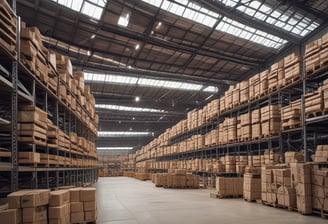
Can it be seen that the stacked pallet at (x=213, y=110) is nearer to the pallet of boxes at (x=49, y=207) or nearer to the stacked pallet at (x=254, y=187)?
the stacked pallet at (x=254, y=187)

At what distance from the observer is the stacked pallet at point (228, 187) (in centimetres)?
1373

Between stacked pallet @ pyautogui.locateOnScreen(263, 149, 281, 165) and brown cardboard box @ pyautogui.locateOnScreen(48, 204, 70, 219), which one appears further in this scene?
stacked pallet @ pyautogui.locateOnScreen(263, 149, 281, 165)

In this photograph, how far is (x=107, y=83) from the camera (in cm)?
2603

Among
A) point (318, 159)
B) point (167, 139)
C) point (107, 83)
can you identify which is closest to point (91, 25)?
point (107, 83)

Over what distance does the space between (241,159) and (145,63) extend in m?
11.0

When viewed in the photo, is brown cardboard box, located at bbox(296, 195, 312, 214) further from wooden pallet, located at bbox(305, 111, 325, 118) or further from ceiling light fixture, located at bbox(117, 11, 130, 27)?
ceiling light fixture, located at bbox(117, 11, 130, 27)

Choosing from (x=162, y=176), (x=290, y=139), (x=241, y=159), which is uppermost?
(x=290, y=139)

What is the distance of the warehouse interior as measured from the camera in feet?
25.5

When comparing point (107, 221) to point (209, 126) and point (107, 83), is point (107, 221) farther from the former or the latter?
point (107, 83)

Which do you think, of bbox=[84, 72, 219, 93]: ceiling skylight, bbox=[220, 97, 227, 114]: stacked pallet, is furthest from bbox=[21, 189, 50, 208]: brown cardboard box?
bbox=[84, 72, 219, 93]: ceiling skylight

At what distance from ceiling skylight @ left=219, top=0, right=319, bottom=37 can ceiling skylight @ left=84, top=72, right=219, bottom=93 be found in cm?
1096

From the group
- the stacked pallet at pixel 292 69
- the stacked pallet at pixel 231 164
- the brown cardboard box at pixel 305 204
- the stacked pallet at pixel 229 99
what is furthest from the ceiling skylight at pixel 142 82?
the brown cardboard box at pixel 305 204

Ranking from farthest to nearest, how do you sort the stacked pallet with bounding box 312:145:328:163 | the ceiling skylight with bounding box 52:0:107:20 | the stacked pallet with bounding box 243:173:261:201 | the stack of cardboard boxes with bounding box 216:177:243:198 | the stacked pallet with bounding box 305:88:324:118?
1. the ceiling skylight with bounding box 52:0:107:20
2. the stack of cardboard boxes with bounding box 216:177:243:198
3. the stacked pallet with bounding box 243:173:261:201
4. the stacked pallet with bounding box 305:88:324:118
5. the stacked pallet with bounding box 312:145:328:163

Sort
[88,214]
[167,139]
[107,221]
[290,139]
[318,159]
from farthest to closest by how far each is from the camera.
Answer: [167,139]
[290,139]
[318,159]
[107,221]
[88,214]
